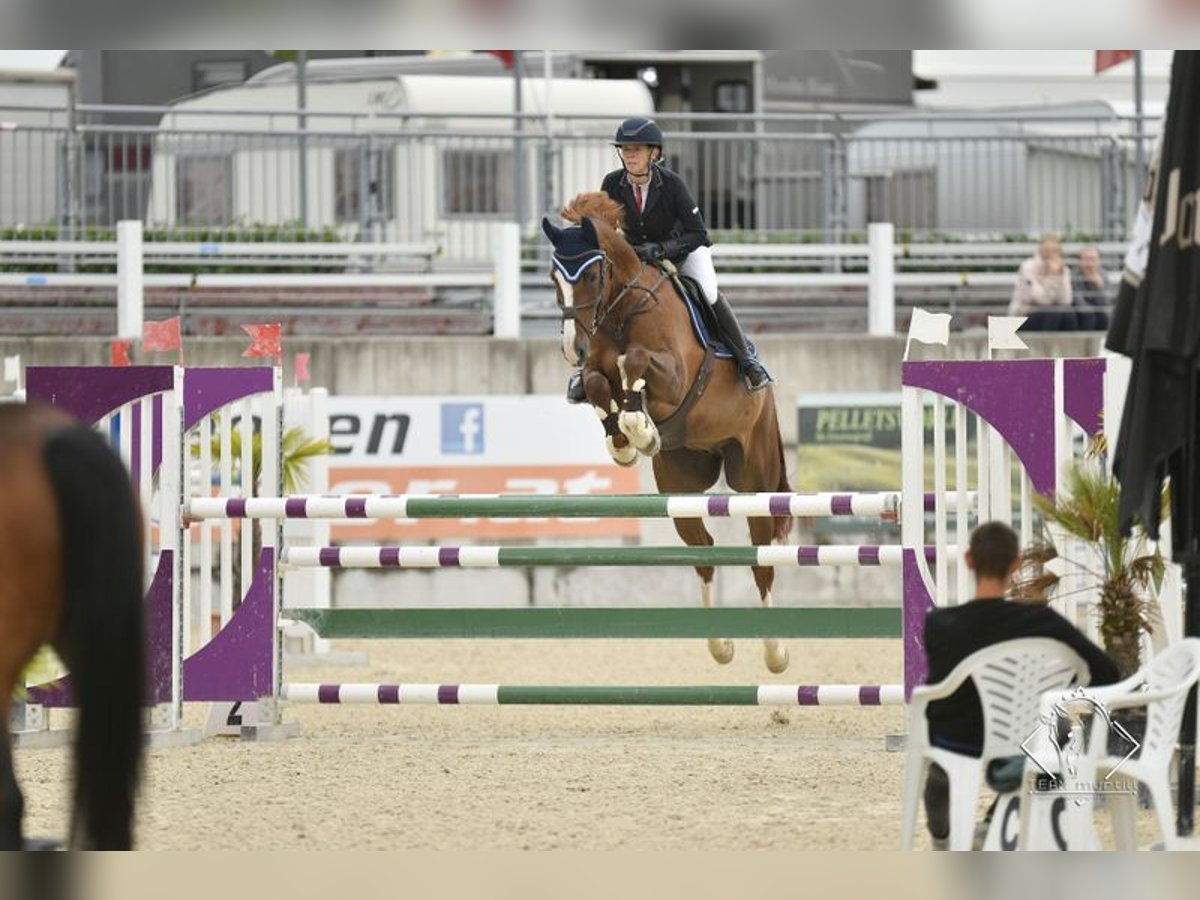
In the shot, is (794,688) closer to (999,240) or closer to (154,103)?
(999,240)

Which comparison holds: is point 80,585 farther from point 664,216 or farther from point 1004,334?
point 664,216

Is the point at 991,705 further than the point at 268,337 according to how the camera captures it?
No

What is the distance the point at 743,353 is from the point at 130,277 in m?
5.50

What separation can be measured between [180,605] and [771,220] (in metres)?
8.13

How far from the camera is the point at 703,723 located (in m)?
8.16

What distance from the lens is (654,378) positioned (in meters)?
8.20

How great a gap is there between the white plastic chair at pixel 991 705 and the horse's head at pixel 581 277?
366 cm

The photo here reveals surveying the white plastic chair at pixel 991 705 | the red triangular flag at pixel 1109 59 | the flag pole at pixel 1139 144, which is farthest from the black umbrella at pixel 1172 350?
the red triangular flag at pixel 1109 59

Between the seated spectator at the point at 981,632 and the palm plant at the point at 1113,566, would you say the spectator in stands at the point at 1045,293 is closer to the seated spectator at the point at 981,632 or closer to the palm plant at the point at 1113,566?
the palm plant at the point at 1113,566

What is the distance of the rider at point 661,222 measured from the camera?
823 cm

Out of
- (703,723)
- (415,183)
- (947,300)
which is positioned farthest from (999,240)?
(703,723)

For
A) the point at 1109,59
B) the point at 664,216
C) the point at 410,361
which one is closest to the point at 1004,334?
the point at 664,216

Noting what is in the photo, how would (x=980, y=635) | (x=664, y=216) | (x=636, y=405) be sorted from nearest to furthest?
(x=980, y=635) → (x=636, y=405) → (x=664, y=216)

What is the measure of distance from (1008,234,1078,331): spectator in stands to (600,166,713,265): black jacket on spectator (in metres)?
5.59
